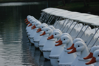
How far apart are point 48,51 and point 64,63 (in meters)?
3.03

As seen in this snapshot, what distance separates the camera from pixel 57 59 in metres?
14.5

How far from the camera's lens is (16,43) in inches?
910

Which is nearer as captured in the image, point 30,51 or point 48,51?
point 48,51

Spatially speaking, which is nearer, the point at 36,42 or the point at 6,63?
the point at 6,63

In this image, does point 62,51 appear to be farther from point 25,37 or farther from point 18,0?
point 18,0

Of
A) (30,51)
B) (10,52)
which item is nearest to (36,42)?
(30,51)

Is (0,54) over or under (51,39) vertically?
under

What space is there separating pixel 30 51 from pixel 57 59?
226 inches

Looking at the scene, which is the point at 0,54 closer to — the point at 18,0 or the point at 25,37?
the point at 25,37

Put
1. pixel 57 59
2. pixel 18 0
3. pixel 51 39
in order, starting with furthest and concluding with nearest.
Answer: pixel 18 0
pixel 51 39
pixel 57 59

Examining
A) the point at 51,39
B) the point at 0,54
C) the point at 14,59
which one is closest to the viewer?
the point at 51,39

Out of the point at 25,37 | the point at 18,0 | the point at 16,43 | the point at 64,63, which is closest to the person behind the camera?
the point at 64,63

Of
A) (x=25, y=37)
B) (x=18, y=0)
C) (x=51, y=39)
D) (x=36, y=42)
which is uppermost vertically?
(x=51, y=39)

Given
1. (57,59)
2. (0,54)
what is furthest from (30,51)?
(57,59)
